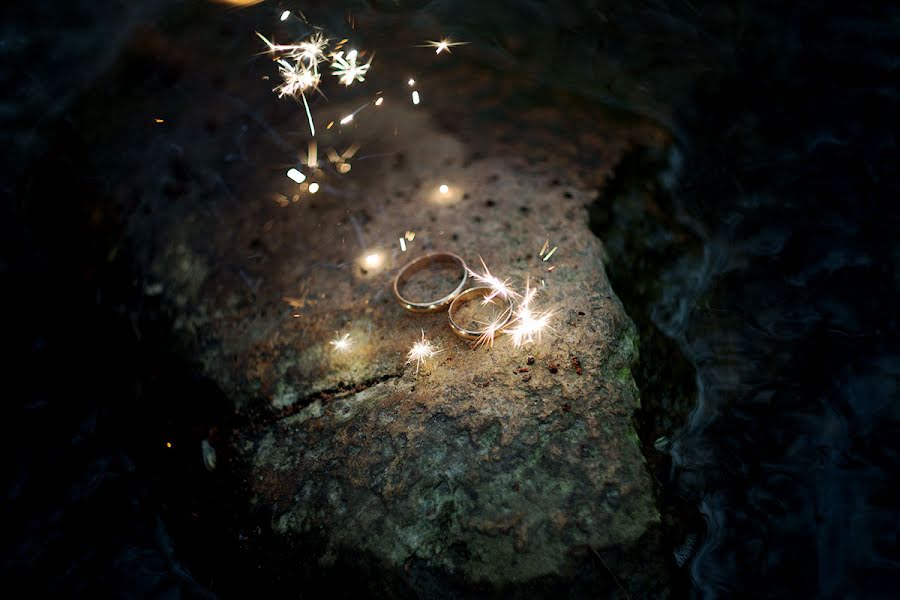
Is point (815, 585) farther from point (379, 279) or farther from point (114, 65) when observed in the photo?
point (114, 65)

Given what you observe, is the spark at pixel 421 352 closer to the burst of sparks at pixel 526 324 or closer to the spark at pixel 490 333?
the spark at pixel 490 333

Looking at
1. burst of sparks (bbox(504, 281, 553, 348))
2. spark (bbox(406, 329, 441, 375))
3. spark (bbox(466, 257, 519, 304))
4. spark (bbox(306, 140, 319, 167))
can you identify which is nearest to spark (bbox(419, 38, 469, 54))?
spark (bbox(306, 140, 319, 167))

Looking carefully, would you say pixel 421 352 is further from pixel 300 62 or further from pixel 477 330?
pixel 300 62

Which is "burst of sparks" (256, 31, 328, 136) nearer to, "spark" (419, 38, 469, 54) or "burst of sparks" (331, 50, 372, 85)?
"burst of sparks" (331, 50, 372, 85)

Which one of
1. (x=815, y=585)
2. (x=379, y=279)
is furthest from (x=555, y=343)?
(x=815, y=585)

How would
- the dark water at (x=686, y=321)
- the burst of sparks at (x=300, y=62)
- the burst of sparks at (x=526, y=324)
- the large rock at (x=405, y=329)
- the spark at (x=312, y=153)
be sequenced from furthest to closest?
the spark at (x=312, y=153), the burst of sparks at (x=300, y=62), the burst of sparks at (x=526, y=324), the dark water at (x=686, y=321), the large rock at (x=405, y=329)

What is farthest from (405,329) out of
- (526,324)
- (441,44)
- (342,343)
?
(441,44)

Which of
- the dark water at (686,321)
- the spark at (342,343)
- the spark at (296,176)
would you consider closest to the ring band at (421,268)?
the spark at (342,343)
